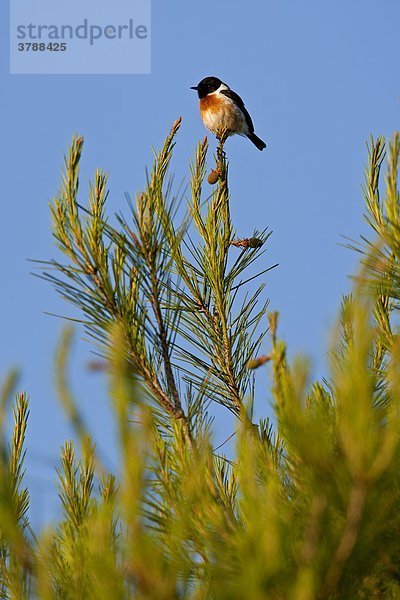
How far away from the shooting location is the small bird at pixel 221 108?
8.59 metres

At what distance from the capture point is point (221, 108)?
8.60 metres

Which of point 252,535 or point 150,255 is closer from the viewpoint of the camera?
point 252,535

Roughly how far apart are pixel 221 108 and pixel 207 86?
802 mm

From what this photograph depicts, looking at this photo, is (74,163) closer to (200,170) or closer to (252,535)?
(200,170)

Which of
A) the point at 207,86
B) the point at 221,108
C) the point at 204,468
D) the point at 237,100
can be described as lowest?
the point at 204,468

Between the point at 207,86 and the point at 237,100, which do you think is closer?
the point at 237,100

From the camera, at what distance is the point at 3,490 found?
145 cm

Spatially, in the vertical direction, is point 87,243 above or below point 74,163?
below

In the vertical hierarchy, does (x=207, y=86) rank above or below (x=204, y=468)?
above

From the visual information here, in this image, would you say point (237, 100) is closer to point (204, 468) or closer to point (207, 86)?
point (207, 86)

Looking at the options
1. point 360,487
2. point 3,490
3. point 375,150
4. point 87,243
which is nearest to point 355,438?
point 360,487

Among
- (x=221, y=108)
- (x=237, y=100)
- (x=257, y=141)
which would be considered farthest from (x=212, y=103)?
(x=257, y=141)

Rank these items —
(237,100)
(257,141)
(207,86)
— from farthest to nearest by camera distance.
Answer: (257,141)
(207,86)
(237,100)

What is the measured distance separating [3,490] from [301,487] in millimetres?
539
